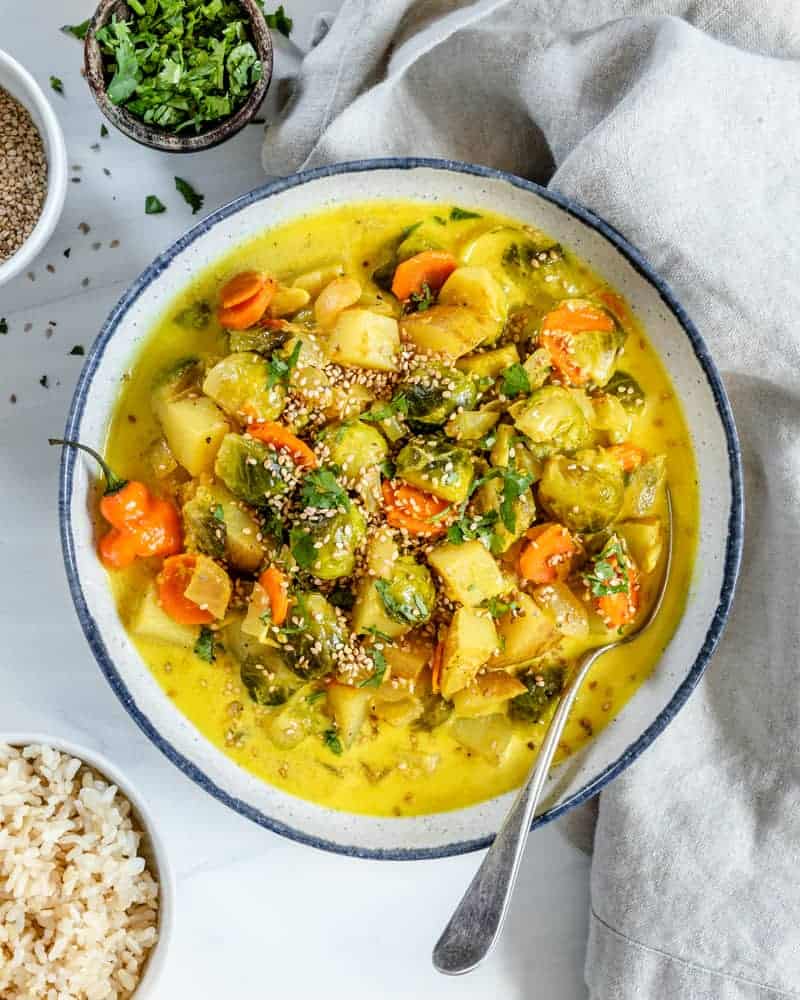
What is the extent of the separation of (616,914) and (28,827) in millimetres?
1918

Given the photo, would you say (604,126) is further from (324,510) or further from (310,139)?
(324,510)

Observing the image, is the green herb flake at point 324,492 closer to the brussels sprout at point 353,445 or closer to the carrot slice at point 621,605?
the brussels sprout at point 353,445

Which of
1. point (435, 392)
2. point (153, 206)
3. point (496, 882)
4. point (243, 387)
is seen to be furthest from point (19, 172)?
point (496, 882)

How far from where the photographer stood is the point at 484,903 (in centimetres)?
317

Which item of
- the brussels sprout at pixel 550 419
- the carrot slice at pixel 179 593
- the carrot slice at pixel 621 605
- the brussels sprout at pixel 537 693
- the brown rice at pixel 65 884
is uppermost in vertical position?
the brussels sprout at pixel 550 419

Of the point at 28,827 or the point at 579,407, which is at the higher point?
the point at 579,407

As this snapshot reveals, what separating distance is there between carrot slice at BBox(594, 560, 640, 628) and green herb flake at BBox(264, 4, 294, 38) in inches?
84.1

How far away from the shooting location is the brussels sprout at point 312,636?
3.11 meters

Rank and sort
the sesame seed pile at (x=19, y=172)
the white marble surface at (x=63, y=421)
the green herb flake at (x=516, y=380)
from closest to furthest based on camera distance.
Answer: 1. the green herb flake at (x=516, y=380)
2. the sesame seed pile at (x=19, y=172)
3. the white marble surface at (x=63, y=421)

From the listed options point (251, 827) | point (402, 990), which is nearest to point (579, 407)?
point (251, 827)

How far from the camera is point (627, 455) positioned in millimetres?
3295

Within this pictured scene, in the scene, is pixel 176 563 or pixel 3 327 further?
pixel 3 327

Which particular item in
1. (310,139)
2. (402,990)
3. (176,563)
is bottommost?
(402,990)

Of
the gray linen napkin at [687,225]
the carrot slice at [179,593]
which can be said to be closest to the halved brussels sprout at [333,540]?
the carrot slice at [179,593]
